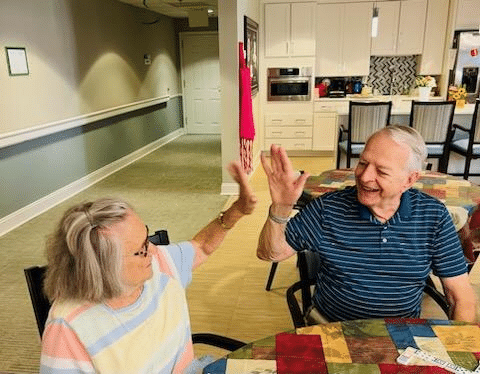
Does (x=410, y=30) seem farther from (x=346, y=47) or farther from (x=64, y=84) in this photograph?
(x=64, y=84)

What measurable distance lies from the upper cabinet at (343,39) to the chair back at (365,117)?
8.52ft

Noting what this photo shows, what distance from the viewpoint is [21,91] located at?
4.07 metres

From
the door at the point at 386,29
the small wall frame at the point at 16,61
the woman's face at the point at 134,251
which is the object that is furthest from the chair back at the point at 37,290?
the door at the point at 386,29

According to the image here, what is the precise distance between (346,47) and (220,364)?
637 centimetres

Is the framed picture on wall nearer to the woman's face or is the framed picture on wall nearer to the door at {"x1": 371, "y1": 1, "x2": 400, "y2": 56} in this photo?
the door at {"x1": 371, "y1": 1, "x2": 400, "y2": 56}

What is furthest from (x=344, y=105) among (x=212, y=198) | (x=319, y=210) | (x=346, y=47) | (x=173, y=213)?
(x=319, y=210)

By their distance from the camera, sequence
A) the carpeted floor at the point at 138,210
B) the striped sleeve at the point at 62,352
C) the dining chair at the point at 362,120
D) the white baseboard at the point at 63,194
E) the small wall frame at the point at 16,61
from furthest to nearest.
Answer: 1. the dining chair at the point at 362,120
2. the white baseboard at the point at 63,194
3. the small wall frame at the point at 16,61
4. the carpeted floor at the point at 138,210
5. the striped sleeve at the point at 62,352

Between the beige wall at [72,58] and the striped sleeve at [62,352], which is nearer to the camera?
the striped sleeve at [62,352]

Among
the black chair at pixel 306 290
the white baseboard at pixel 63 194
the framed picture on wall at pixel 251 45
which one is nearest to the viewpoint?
the black chair at pixel 306 290

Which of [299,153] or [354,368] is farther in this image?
[299,153]

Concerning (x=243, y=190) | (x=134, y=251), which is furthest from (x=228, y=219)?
(x=134, y=251)

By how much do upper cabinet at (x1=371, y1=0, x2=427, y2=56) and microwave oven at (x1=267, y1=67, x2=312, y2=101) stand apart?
3.75ft

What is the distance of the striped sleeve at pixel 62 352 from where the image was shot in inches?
38.9

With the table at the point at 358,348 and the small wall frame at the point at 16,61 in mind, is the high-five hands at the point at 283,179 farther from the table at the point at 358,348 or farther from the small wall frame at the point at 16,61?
the small wall frame at the point at 16,61
